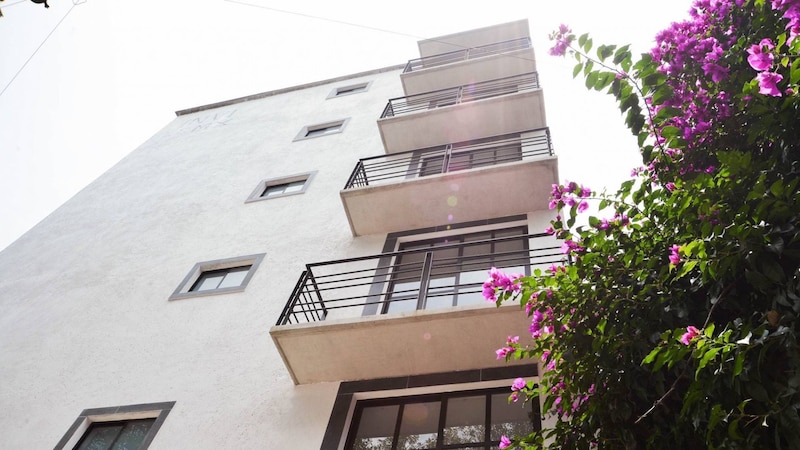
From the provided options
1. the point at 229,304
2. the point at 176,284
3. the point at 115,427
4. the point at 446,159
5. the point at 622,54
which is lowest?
the point at 115,427

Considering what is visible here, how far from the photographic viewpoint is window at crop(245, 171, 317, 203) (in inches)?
425

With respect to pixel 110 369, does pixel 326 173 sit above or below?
above

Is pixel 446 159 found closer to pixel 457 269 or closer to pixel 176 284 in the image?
pixel 457 269

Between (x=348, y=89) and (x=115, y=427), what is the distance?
39.1ft

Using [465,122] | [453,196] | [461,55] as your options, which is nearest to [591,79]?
[453,196]

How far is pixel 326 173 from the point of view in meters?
11.0

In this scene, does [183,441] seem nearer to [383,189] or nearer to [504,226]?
[383,189]

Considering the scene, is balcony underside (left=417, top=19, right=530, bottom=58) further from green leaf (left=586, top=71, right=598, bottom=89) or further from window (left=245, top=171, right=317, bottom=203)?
green leaf (left=586, top=71, right=598, bottom=89)

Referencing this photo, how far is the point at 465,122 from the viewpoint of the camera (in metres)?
10.4

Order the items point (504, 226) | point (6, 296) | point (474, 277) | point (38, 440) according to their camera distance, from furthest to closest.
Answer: point (6, 296)
point (504, 226)
point (474, 277)
point (38, 440)

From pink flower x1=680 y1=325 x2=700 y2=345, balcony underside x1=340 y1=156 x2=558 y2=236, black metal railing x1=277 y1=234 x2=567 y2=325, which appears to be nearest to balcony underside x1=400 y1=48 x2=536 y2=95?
balcony underside x1=340 y1=156 x2=558 y2=236

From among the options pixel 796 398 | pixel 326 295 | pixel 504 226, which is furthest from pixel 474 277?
pixel 796 398

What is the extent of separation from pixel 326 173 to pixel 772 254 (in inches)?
354

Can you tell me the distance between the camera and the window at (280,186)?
10.8m
